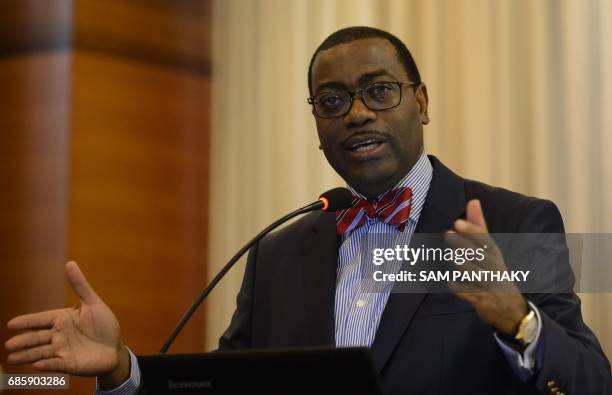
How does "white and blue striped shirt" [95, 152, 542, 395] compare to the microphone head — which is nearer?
the microphone head

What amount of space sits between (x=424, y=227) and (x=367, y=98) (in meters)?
0.38

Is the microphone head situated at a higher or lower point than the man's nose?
lower

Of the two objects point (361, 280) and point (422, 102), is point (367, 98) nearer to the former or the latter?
point (422, 102)

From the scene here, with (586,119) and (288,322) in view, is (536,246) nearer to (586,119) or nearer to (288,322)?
(288,322)

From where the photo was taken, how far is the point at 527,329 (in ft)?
5.78

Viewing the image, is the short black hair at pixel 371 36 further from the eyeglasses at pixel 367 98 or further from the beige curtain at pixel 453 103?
the beige curtain at pixel 453 103

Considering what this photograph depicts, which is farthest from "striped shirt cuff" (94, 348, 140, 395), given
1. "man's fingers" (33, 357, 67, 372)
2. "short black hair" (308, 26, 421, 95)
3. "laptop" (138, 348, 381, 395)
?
"short black hair" (308, 26, 421, 95)

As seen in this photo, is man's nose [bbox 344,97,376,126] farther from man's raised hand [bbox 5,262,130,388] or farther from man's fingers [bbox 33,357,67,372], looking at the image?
man's fingers [bbox 33,357,67,372]

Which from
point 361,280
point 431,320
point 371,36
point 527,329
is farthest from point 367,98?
point 527,329

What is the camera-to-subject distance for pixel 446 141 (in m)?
3.50

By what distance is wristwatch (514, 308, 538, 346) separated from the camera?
5.77 feet

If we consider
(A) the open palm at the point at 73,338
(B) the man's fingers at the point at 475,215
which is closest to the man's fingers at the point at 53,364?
(A) the open palm at the point at 73,338

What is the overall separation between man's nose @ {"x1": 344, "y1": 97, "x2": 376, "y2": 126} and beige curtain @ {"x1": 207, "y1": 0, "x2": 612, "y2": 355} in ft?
3.45

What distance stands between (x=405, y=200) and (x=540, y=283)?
462 millimetres
